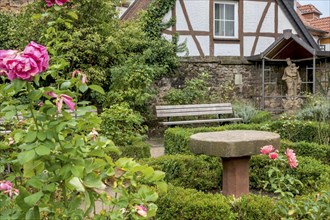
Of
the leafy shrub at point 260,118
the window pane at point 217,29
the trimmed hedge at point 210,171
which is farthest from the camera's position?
the window pane at point 217,29

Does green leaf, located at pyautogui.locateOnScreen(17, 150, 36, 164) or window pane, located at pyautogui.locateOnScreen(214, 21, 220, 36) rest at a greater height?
window pane, located at pyautogui.locateOnScreen(214, 21, 220, 36)

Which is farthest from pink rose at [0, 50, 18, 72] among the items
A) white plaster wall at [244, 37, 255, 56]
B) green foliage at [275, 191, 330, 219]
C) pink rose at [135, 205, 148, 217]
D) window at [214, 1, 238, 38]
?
white plaster wall at [244, 37, 255, 56]

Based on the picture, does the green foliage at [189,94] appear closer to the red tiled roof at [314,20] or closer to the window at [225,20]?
the window at [225,20]

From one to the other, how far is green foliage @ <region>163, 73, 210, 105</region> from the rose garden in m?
0.04

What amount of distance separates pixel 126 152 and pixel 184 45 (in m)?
6.14

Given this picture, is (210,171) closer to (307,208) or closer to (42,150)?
(307,208)

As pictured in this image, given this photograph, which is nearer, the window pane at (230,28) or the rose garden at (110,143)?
the rose garden at (110,143)

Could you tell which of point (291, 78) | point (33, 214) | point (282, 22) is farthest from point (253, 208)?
point (282, 22)

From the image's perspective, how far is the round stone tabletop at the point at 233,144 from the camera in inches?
156

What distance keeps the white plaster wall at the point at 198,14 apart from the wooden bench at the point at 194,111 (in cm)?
302

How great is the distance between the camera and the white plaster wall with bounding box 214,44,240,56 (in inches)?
489

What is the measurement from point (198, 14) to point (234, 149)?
8848 millimetres

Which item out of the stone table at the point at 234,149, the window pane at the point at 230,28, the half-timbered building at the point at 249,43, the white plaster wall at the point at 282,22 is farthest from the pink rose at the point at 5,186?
the white plaster wall at the point at 282,22

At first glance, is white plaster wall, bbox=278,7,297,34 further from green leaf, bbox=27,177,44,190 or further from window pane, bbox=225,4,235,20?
green leaf, bbox=27,177,44,190
